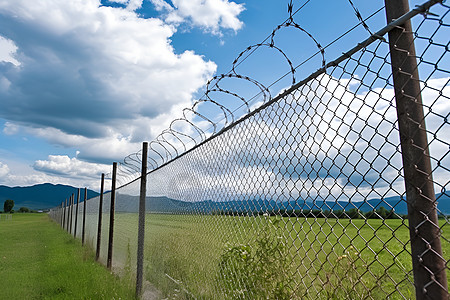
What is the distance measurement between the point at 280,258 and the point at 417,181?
124 centimetres

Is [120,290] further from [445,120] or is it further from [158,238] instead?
[445,120]

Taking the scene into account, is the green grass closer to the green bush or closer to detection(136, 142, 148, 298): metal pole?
detection(136, 142, 148, 298): metal pole

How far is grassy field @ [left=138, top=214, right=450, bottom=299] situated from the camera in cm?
167

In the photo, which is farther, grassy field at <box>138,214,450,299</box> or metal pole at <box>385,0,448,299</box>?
grassy field at <box>138,214,450,299</box>

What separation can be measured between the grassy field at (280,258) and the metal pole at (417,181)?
57mm

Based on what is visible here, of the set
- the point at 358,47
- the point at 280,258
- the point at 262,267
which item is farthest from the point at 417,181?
the point at 262,267

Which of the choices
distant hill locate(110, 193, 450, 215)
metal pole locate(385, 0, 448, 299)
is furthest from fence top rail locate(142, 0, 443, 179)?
distant hill locate(110, 193, 450, 215)

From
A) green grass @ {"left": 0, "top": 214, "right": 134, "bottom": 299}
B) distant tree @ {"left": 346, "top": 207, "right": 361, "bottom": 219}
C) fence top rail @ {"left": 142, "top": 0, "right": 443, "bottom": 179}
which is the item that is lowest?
green grass @ {"left": 0, "top": 214, "right": 134, "bottom": 299}

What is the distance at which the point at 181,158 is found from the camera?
15.0ft

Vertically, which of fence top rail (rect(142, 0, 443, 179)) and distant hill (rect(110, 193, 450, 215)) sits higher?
fence top rail (rect(142, 0, 443, 179))

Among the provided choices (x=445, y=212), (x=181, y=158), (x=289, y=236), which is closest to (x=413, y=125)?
(x=445, y=212)

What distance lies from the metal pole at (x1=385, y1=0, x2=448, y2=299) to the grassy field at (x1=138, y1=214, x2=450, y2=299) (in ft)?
0.19

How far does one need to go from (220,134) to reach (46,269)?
7.10 meters

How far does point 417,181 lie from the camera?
1.30m
